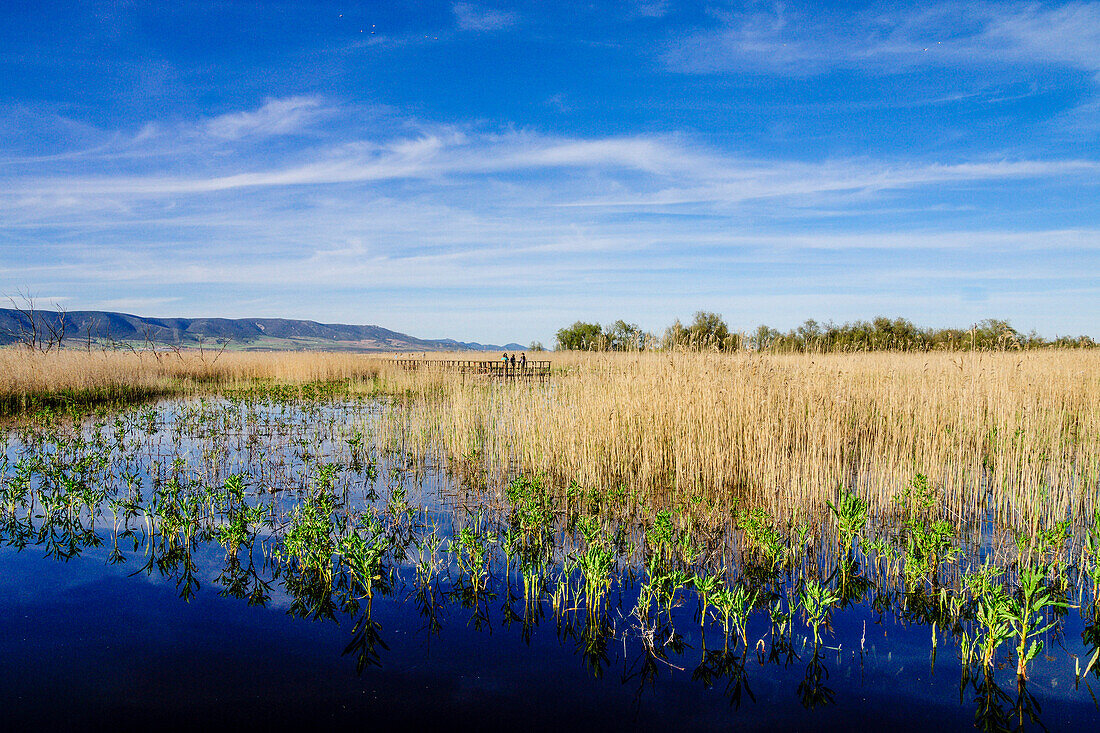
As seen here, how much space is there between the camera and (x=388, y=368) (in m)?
24.7

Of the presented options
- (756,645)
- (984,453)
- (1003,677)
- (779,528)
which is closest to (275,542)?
(756,645)

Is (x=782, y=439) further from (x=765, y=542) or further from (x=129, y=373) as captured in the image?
(x=129, y=373)

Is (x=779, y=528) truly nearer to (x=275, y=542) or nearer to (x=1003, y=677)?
(x=1003, y=677)

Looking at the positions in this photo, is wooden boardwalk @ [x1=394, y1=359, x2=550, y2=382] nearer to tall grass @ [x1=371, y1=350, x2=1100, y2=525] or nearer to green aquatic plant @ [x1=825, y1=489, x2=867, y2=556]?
tall grass @ [x1=371, y1=350, x2=1100, y2=525]

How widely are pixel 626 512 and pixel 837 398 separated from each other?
339 centimetres

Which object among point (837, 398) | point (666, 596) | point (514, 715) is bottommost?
point (514, 715)

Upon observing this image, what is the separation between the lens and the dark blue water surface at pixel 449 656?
309cm

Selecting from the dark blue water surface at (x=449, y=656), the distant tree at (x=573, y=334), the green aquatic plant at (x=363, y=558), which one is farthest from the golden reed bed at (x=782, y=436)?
the distant tree at (x=573, y=334)

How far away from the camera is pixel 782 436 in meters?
7.51

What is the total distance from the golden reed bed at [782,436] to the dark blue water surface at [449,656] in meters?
2.01

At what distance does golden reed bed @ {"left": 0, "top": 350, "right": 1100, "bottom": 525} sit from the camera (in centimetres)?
645

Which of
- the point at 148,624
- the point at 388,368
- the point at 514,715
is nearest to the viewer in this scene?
the point at 514,715

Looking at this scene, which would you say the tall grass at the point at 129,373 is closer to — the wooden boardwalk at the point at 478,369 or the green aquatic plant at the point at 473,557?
the wooden boardwalk at the point at 478,369

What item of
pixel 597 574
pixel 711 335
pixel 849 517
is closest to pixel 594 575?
pixel 597 574
